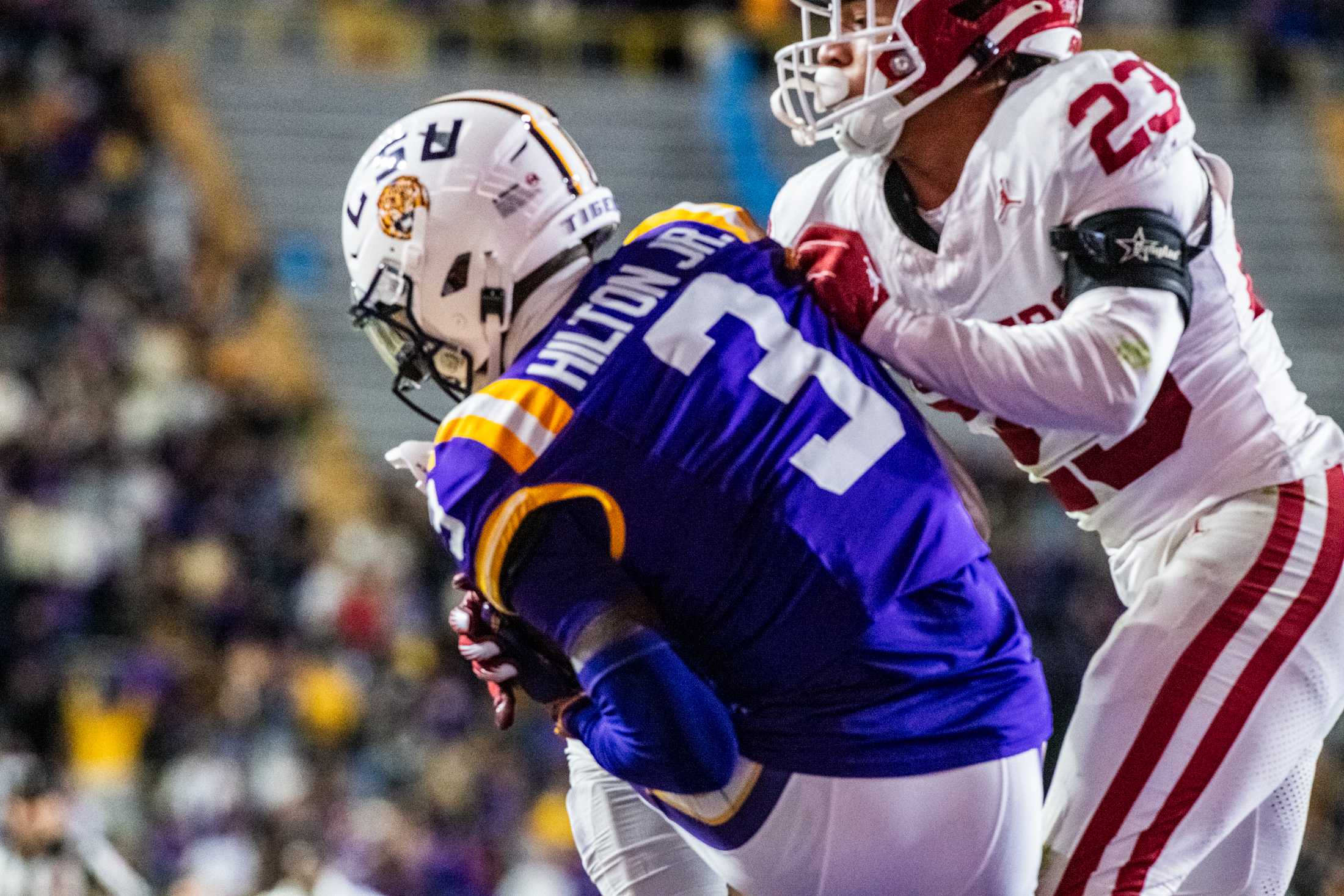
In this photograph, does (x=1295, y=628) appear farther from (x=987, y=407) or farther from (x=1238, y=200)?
(x=1238, y=200)

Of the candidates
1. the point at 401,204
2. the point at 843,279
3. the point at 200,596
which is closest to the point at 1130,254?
the point at 843,279

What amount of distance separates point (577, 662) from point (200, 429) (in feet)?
30.1

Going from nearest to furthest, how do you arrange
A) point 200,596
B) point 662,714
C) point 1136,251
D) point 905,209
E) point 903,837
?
point 662,714, point 903,837, point 1136,251, point 905,209, point 200,596

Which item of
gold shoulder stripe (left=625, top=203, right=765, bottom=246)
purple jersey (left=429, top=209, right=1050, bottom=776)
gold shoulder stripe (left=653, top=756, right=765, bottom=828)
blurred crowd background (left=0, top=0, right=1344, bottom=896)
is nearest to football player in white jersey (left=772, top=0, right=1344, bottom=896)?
gold shoulder stripe (left=625, top=203, right=765, bottom=246)

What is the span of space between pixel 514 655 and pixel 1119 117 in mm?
1358

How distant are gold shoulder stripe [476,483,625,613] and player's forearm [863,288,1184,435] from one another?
54cm

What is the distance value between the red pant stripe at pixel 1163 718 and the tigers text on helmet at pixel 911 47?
3.30ft

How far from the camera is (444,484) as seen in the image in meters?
2.78

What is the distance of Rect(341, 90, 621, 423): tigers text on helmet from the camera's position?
3010mm

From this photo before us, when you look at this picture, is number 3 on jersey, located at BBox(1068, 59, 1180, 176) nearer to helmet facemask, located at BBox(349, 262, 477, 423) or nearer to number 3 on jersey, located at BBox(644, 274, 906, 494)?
number 3 on jersey, located at BBox(644, 274, 906, 494)

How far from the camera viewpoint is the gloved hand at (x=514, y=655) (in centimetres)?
304

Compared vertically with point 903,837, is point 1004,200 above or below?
above

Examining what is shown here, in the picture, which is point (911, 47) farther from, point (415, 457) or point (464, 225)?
point (415, 457)

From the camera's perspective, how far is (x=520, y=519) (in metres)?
2.70
